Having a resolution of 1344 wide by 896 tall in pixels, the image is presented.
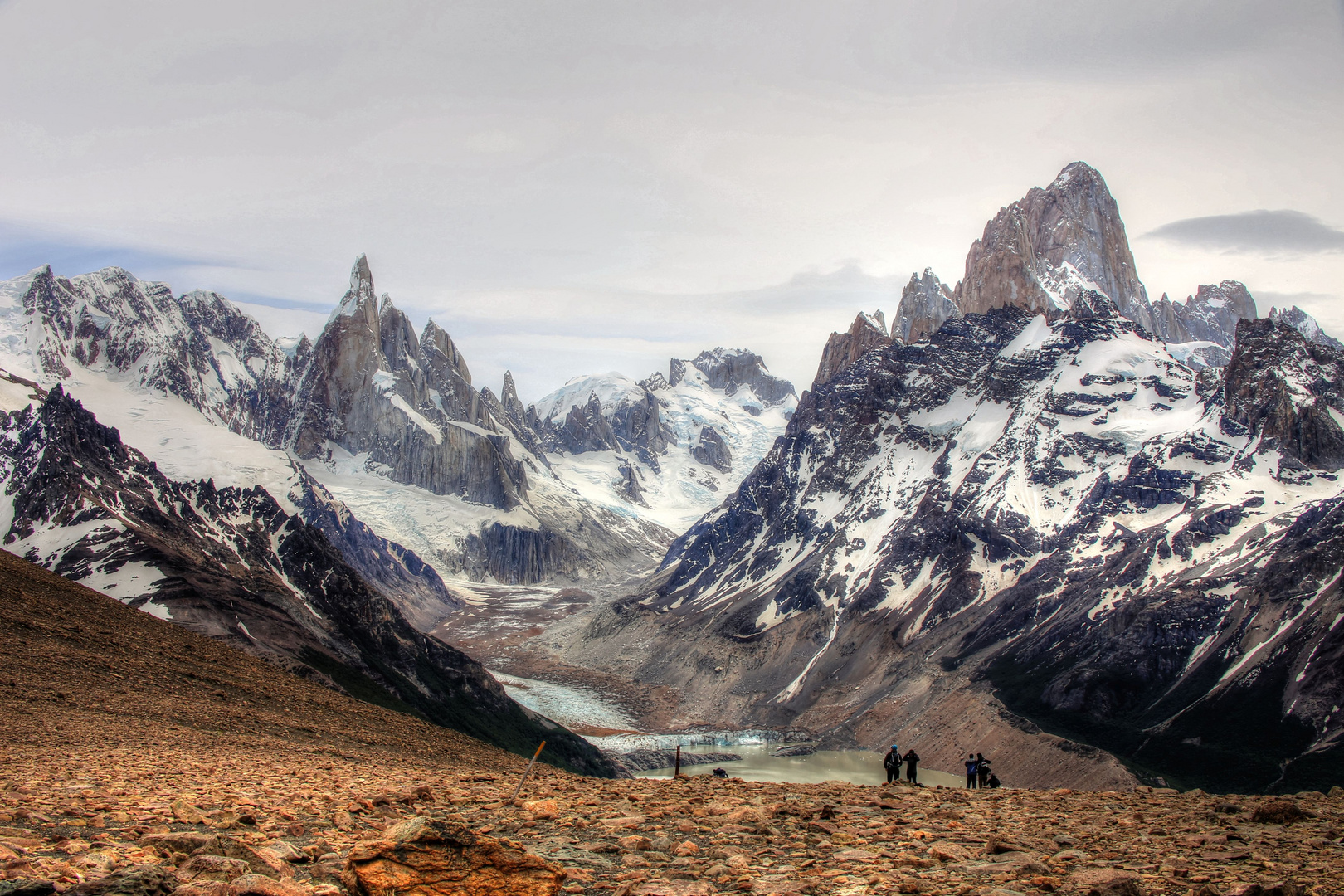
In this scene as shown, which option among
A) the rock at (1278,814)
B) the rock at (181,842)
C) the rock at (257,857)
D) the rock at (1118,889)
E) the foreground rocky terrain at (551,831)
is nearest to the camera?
the foreground rocky terrain at (551,831)

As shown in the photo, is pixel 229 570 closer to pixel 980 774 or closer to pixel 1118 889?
pixel 980 774

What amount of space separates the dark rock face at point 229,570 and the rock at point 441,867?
6788cm

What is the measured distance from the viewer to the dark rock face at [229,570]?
7688cm

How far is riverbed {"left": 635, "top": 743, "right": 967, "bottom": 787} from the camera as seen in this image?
111500 mm

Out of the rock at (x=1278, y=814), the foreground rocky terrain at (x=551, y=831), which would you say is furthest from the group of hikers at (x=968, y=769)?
the rock at (x=1278, y=814)

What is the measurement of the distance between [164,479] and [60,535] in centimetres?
4329

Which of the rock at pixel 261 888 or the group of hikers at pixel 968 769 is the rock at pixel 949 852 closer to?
the rock at pixel 261 888

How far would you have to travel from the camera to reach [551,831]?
16250 mm

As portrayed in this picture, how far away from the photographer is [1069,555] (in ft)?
517

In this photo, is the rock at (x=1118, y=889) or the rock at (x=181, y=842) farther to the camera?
the rock at (x=181, y=842)

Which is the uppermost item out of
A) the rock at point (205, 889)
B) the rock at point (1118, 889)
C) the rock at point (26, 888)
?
the rock at point (26, 888)

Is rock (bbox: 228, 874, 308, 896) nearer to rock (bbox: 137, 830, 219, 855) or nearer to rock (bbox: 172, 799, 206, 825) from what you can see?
rock (bbox: 137, 830, 219, 855)

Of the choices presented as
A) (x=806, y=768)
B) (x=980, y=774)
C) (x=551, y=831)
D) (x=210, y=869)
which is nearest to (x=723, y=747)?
(x=806, y=768)

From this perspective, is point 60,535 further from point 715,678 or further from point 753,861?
point 715,678
